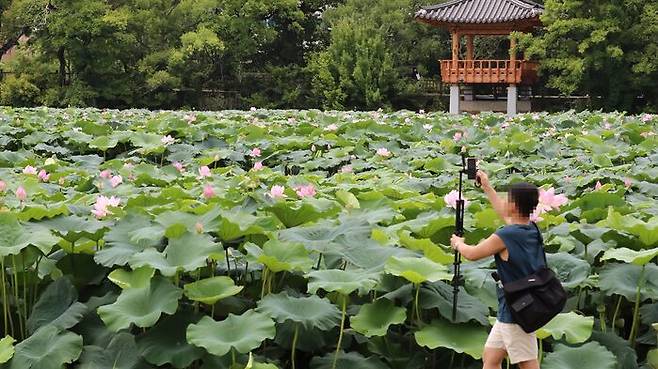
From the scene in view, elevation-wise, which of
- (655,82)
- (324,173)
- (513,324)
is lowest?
(655,82)

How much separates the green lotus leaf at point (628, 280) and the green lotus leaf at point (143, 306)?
103 cm

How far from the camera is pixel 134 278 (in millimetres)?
1812

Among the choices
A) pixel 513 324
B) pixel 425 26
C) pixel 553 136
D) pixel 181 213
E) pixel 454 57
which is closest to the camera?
pixel 513 324

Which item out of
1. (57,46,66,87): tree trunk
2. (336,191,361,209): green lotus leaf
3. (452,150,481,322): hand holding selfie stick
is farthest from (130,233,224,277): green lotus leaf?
(57,46,66,87): tree trunk

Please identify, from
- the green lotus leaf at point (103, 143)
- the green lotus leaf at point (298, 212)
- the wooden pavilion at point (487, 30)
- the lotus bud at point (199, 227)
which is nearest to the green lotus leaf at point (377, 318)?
the lotus bud at point (199, 227)

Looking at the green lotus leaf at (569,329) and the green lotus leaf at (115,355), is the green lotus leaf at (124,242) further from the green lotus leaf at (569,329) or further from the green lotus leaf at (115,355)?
the green lotus leaf at (569,329)

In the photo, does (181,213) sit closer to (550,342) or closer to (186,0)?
(550,342)

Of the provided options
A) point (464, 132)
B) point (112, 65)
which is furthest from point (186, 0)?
point (464, 132)

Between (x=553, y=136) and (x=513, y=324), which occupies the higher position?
(x=513, y=324)

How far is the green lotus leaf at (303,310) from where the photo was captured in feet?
5.61

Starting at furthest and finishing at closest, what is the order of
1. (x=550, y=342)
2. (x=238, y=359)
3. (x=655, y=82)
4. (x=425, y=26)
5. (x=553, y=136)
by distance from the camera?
1. (x=425, y=26)
2. (x=655, y=82)
3. (x=553, y=136)
4. (x=550, y=342)
5. (x=238, y=359)

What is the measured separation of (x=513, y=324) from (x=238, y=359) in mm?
610

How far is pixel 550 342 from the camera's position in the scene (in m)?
1.88

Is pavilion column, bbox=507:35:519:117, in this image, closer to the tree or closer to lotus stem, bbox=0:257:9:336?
the tree
